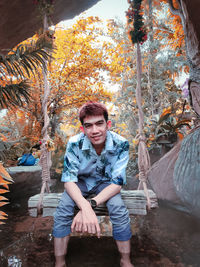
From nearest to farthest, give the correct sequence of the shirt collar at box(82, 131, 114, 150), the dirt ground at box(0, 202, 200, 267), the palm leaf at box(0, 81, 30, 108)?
the dirt ground at box(0, 202, 200, 267) < the shirt collar at box(82, 131, 114, 150) < the palm leaf at box(0, 81, 30, 108)

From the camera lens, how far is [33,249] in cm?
138

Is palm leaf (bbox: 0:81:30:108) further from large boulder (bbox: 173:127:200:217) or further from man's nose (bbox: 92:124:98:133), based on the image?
large boulder (bbox: 173:127:200:217)

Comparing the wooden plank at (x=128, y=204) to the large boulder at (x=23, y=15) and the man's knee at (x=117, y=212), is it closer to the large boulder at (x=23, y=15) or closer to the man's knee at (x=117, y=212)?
the man's knee at (x=117, y=212)

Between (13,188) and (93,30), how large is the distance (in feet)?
16.3

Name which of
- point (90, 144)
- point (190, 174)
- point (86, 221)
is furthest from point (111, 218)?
point (190, 174)

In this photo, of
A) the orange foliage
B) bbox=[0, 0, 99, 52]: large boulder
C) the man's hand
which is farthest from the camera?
the orange foliage

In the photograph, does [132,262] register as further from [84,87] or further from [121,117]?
[121,117]

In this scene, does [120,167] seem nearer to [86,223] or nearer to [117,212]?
[117,212]

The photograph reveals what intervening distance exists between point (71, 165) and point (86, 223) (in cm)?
43

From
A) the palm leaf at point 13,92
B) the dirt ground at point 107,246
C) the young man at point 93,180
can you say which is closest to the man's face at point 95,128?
the young man at point 93,180

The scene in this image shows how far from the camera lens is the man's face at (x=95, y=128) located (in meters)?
1.39

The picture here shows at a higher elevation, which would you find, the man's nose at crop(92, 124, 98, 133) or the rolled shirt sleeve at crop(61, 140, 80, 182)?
the man's nose at crop(92, 124, 98, 133)

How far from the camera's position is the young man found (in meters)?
1.17

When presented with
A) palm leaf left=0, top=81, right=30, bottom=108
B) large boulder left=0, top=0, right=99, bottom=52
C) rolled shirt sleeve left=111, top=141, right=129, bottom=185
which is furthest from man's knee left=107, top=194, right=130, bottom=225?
large boulder left=0, top=0, right=99, bottom=52
